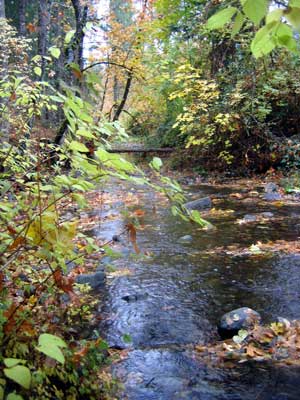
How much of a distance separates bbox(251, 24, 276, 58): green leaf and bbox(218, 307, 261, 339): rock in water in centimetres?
280

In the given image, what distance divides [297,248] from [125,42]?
12.8m

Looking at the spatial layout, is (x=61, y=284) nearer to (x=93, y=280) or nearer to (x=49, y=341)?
(x=49, y=341)

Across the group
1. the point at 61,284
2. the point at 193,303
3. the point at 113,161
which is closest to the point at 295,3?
the point at 113,161

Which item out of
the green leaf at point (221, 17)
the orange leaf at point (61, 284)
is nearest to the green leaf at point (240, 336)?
the orange leaf at point (61, 284)

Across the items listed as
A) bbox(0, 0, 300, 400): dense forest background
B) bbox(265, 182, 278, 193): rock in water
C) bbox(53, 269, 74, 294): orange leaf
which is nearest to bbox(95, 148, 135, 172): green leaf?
bbox(0, 0, 300, 400): dense forest background

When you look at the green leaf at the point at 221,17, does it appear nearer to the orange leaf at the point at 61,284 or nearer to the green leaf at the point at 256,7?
the green leaf at the point at 256,7

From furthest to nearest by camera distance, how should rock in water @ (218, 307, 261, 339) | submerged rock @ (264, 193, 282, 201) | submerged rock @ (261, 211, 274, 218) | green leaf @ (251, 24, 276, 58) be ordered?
submerged rock @ (264, 193, 282, 201) → submerged rock @ (261, 211, 274, 218) → rock in water @ (218, 307, 261, 339) → green leaf @ (251, 24, 276, 58)

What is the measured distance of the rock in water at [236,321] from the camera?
3.43m

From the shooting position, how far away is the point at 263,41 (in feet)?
3.31

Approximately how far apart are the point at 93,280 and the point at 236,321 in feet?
5.84

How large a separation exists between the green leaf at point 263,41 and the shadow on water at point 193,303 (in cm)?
231

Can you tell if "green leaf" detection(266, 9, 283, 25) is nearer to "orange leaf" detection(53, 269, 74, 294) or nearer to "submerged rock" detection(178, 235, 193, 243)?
"orange leaf" detection(53, 269, 74, 294)

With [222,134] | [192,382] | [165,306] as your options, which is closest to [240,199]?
[222,134]

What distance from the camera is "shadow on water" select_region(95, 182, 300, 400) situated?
110 inches
